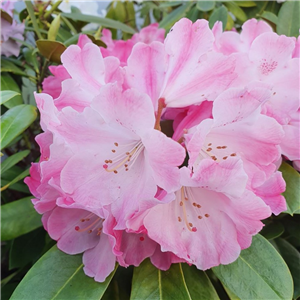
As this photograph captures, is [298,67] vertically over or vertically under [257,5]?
over

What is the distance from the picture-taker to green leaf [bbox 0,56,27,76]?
0.86 metres

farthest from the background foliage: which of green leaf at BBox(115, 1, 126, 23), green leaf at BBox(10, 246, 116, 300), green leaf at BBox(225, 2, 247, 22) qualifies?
green leaf at BBox(115, 1, 126, 23)

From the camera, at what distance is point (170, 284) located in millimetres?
547

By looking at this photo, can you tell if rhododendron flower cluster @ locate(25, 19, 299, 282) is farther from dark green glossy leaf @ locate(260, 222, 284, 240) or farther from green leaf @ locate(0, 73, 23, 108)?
green leaf @ locate(0, 73, 23, 108)

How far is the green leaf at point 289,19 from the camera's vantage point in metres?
0.78

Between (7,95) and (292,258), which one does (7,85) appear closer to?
(7,95)

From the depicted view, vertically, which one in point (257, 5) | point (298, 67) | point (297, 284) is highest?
point (298, 67)

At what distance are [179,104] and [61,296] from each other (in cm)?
34

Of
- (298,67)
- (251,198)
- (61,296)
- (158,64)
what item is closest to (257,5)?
(298,67)

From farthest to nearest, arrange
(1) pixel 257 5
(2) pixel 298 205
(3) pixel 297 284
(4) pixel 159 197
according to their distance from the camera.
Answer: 1. (1) pixel 257 5
2. (3) pixel 297 284
3. (2) pixel 298 205
4. (4) pixel 159 197

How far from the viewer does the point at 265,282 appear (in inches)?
20.5

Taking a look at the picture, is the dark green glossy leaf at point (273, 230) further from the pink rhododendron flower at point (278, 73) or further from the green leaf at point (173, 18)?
the green leaf at point (173, 18)

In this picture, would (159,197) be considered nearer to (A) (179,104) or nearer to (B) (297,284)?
(A) (179,104)

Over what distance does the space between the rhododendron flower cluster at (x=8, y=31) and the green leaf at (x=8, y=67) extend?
0.06 feet
